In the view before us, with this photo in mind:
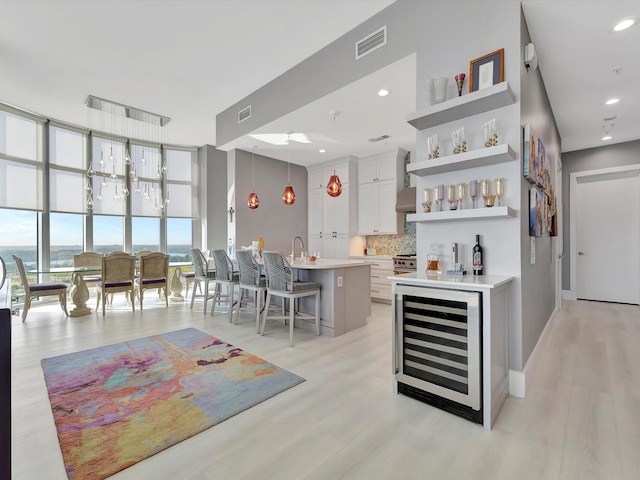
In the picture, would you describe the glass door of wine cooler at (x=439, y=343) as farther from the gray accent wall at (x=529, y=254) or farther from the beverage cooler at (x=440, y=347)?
the gray accent wall at (x=529, y=254)

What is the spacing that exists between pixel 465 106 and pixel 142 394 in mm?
3289

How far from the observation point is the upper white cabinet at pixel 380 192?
5930 millimetres

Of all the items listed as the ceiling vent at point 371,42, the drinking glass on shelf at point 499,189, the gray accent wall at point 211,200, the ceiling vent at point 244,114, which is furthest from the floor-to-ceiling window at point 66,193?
the drinking glass on shelf at point 499,189

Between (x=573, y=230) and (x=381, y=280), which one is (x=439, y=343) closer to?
(x=381, y=280)

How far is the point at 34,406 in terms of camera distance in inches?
86.7

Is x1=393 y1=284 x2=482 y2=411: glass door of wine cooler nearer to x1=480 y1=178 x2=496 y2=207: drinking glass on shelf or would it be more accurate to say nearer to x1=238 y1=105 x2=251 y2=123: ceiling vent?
x1=480 y1=178 x2=496 y2=207: drinking glass on shelf

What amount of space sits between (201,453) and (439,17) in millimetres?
3651

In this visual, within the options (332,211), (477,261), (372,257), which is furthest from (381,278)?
(477,261)

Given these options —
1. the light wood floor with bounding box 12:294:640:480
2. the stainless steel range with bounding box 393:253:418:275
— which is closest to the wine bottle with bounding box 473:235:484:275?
the light wood floor with bounding box 12:294:640:480

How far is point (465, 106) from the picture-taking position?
237 cm

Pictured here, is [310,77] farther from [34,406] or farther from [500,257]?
[34,406]

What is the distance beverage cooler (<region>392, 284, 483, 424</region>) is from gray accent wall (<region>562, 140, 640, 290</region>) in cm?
539

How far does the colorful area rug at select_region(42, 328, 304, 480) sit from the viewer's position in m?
1.76

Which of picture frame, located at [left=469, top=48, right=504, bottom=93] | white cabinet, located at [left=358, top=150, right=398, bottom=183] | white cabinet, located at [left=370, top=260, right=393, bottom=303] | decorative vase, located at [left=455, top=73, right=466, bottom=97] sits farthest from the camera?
white cabinet, located at [left=358, top=150, right=398, bottom=183]
